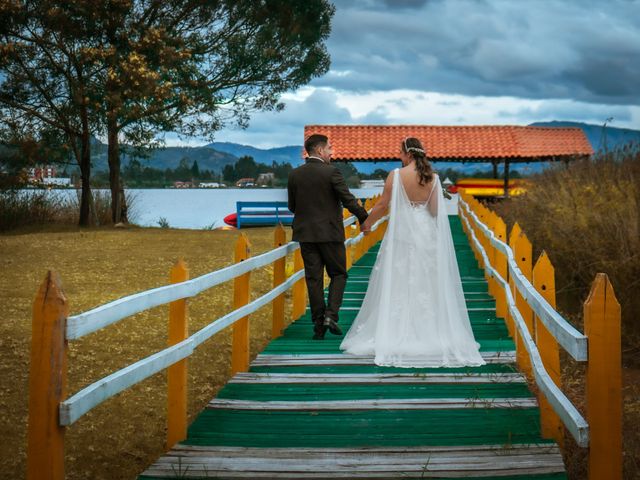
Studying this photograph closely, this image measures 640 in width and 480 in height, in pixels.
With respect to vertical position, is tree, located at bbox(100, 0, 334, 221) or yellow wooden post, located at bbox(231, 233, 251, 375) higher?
tree, located at bbox(100, 0, 334, 221)

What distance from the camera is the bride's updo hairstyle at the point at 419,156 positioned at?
28.0ft

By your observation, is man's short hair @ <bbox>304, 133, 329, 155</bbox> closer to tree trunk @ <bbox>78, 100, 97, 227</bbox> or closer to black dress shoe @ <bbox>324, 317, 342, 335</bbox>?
black dress shoe @ <bbox>324, 317, 342, 335</bbox>

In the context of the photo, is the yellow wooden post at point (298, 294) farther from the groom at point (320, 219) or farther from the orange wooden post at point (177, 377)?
the orange wooden post at point (177, 377)

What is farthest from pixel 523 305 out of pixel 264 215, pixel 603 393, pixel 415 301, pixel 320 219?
pixel 264 215

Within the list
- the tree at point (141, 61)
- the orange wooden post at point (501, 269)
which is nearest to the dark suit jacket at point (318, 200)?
the orange wooden post at point (501, 269)

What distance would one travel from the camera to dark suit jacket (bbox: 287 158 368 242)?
28.8ft

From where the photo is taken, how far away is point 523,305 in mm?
7332

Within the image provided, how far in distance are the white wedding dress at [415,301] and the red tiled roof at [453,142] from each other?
109 feet

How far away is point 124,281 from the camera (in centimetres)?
1628

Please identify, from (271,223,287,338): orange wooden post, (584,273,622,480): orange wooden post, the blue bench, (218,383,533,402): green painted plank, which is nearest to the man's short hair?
(271,223,287,338): orange wooden post

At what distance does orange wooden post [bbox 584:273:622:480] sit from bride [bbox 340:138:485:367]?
3.73m

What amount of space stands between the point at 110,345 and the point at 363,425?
615 centimetres

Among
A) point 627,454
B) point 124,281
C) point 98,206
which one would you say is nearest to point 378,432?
point 627,454

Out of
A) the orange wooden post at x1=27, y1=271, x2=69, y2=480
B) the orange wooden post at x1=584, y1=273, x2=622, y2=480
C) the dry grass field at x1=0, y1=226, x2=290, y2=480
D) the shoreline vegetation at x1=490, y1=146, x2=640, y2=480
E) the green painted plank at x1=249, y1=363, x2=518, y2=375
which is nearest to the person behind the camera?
the orange wooden post at x1=27, y1=271, x2=69, y2=480
